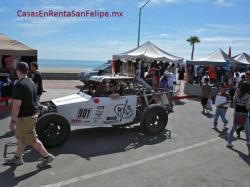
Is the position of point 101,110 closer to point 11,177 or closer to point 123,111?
point 123,111

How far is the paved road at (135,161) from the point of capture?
556 centimetres

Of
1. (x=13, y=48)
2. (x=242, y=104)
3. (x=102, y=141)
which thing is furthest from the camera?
(x=13, y=48)

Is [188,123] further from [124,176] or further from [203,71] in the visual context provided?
[203,71]

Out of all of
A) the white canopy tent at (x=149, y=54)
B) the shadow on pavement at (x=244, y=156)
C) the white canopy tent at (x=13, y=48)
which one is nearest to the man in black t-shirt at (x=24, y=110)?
the shadow on pavement at (x=244, y=156)

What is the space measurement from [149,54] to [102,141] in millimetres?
12346

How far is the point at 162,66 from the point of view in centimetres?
2150

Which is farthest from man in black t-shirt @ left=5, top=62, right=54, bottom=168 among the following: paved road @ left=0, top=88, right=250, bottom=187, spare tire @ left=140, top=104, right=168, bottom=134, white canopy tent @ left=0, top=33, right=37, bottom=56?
white canopy tent @ left=0, top=33, right=37, bottom=56

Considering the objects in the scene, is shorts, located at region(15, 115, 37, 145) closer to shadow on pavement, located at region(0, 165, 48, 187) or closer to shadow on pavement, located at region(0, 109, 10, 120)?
shadow on pavement, located at region(0, 165, 48, 187)

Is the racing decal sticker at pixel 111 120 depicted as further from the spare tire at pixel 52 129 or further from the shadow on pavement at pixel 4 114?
the shadow on pavement at pixel 4 114

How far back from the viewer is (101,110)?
816 centimetres

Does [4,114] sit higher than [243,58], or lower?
lower

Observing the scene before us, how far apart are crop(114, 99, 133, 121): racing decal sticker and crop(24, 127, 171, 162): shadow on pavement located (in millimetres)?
516

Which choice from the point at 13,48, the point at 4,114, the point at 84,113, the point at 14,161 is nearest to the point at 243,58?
the point at 13,48

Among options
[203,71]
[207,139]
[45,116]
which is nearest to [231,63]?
[203,71]
